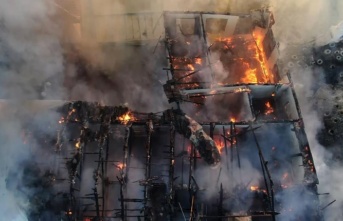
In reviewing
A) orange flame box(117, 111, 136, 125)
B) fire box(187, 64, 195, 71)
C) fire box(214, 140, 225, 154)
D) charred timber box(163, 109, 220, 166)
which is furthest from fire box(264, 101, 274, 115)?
orange flame box(117, 111, 136, 125)

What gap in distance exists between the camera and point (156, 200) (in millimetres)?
14750

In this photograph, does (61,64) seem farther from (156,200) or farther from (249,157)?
(249,157)

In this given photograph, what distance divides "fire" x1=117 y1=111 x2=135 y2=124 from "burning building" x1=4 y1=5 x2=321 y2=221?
61 mm

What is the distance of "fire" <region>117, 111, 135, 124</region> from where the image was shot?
15.8m

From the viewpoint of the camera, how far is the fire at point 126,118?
623 inches

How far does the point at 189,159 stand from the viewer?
15.6 meters

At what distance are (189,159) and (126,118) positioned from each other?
3292mm

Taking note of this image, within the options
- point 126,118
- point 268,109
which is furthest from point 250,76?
point 126,118

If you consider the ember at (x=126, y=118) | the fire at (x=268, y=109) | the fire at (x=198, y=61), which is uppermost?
the fire at (x=198, y=61)

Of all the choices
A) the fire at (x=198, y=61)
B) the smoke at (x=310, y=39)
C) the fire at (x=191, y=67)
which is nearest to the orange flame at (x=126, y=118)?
the fire at (x=191, y=67)

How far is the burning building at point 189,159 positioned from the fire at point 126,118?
0.06 meters

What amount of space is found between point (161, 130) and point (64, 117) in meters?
4.25

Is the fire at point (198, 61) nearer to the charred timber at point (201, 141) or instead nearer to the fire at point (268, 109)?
the fire at point (268, 109)

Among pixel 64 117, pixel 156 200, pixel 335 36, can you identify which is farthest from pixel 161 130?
pixel 335 36
